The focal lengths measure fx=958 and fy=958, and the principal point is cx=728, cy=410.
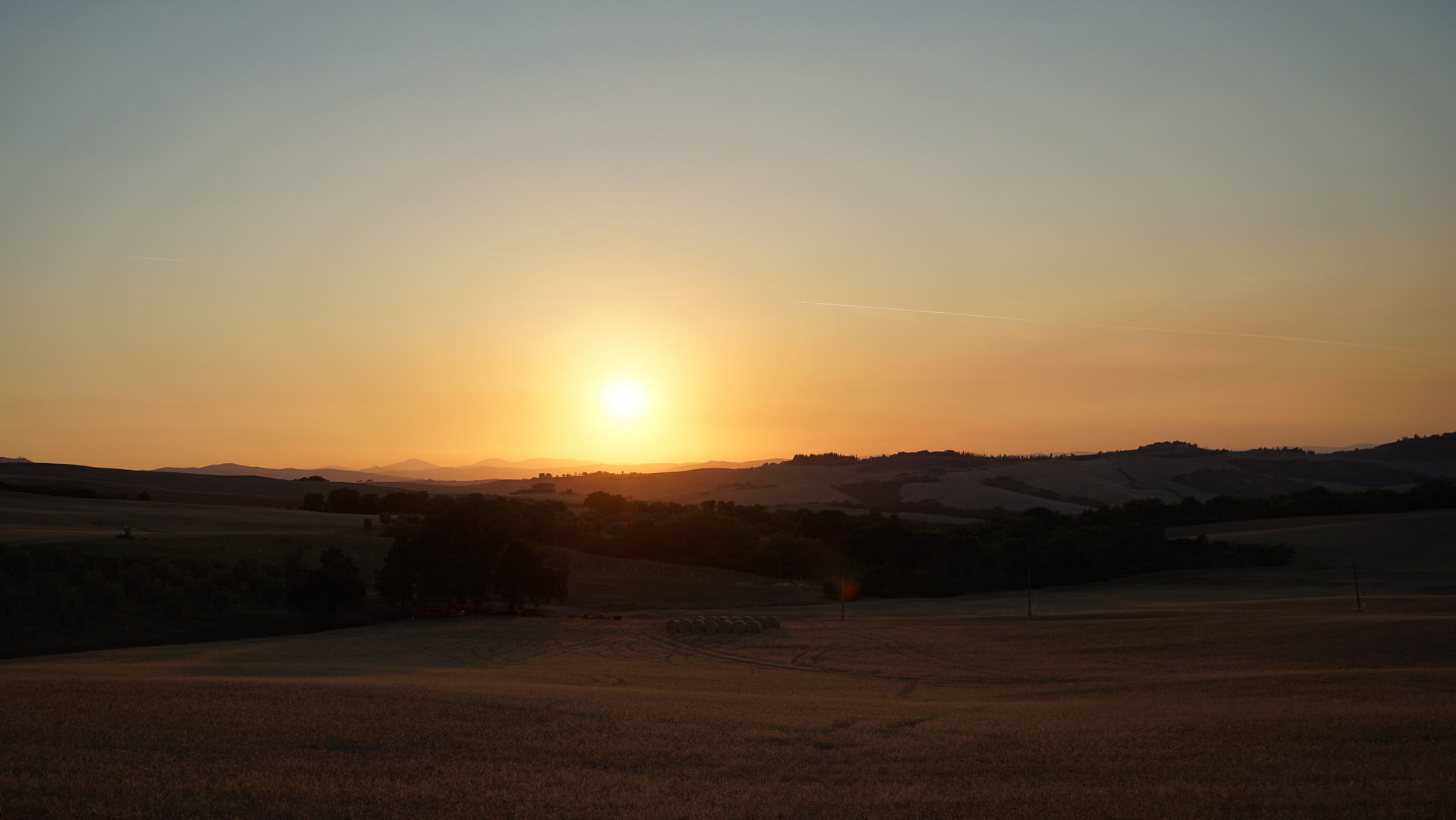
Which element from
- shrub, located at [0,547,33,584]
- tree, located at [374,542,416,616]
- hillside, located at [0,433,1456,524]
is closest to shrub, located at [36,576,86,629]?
shrub, located at [0,547,33,584]

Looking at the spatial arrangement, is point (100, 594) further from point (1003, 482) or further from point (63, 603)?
point (1003, 482)

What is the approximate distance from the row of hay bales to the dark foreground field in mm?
11165

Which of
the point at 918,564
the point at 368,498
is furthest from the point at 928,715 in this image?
the point at 368,498

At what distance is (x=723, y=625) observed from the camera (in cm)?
3953

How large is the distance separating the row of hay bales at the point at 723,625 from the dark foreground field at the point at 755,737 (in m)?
11.2

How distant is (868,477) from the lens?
182 meters

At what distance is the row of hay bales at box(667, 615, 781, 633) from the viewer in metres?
39.3

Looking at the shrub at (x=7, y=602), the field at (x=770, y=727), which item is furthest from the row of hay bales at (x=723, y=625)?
the shrub at (x=7, y=602)

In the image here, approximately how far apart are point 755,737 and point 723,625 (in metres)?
24.6

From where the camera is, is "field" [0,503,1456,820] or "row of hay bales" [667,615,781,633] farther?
"row of hay bales" [667,615,781,633]

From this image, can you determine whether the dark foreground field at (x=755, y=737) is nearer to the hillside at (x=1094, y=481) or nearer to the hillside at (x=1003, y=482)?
the hillside at (x=1003, y=482)

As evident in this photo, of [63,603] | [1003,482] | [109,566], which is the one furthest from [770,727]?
[1003,482]

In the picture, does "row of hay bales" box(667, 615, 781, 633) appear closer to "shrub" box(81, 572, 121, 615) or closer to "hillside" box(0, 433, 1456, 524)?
"shrub" box(81, 572, 121, 615)

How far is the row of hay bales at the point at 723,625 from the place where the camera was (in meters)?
39.3
